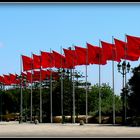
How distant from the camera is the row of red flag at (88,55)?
44.5 metres

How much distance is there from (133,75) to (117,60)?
189 inches

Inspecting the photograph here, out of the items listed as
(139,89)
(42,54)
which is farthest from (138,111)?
(42,54)

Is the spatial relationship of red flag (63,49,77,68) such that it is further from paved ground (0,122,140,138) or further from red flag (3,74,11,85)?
red flag (3,74,11,85)

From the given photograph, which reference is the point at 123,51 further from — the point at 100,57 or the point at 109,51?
the point at 100,57

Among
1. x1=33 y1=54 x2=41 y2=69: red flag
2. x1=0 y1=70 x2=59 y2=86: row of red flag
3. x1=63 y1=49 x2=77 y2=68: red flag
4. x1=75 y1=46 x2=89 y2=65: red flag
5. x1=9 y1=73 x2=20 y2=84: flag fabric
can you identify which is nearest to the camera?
x1=75 y1=46 x2=89 y2=65: red flag

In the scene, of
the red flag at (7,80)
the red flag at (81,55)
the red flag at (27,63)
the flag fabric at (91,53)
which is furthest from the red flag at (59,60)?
the red flag at (7,80)

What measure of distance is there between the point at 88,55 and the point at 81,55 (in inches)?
44.8

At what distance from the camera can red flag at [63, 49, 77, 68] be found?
167 feet

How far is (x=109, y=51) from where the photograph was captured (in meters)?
47.1

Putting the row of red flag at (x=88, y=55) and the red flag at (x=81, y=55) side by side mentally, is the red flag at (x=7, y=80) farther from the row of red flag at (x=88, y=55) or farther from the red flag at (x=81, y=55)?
the red flag at (x=81, y=55)

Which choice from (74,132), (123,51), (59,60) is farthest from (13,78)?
(74,132)

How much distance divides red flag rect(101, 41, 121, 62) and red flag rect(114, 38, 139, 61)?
1.84 feet

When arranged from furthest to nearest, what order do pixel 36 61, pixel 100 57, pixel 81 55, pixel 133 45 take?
pixel 36 61, pixel 81 55, pixel 100 57, pixel 133 45

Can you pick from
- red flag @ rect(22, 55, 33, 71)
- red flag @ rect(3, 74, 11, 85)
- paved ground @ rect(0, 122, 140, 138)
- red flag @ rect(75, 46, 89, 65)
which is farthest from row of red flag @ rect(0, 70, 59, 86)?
paved ground @ rect(0, 122, 140, 138)
